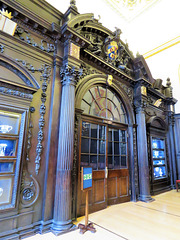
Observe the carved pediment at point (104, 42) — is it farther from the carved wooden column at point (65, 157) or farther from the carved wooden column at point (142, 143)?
the carved wooden column at point (65, 157)

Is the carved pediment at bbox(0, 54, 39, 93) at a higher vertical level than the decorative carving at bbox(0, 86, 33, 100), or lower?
higher

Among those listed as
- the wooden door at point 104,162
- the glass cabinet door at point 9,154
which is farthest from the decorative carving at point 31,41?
the wooden door at point 104,162

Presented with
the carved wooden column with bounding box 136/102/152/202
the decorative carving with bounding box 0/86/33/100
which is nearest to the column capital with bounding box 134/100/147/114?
the carved wooden column with bounding box 136/102/152/202

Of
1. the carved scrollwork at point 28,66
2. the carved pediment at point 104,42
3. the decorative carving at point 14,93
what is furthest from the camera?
the carved pediment at point 104,42

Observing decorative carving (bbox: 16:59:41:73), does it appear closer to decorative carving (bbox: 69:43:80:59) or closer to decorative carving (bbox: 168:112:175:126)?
decorative carving (bbox: 69:43:80:59)

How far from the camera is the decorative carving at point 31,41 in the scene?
2667 millimetres

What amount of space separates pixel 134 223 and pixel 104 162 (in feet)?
4.48

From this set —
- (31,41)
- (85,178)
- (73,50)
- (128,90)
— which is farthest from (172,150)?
(31,41)

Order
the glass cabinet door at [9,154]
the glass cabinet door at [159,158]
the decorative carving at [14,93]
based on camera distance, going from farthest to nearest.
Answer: the glass cabinet door at [159,158] < the decorative carving at [14,93] < the glass cabinet door at [9,154]

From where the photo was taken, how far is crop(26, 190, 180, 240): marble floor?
7.74ft

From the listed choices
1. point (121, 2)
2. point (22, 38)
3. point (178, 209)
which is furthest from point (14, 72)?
point (121, 2)

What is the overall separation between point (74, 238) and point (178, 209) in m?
2.79

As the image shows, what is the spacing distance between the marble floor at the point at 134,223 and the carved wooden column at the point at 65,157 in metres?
0.23

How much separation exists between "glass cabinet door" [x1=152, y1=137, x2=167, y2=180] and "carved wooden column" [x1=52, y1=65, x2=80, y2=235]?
3.75 metres
